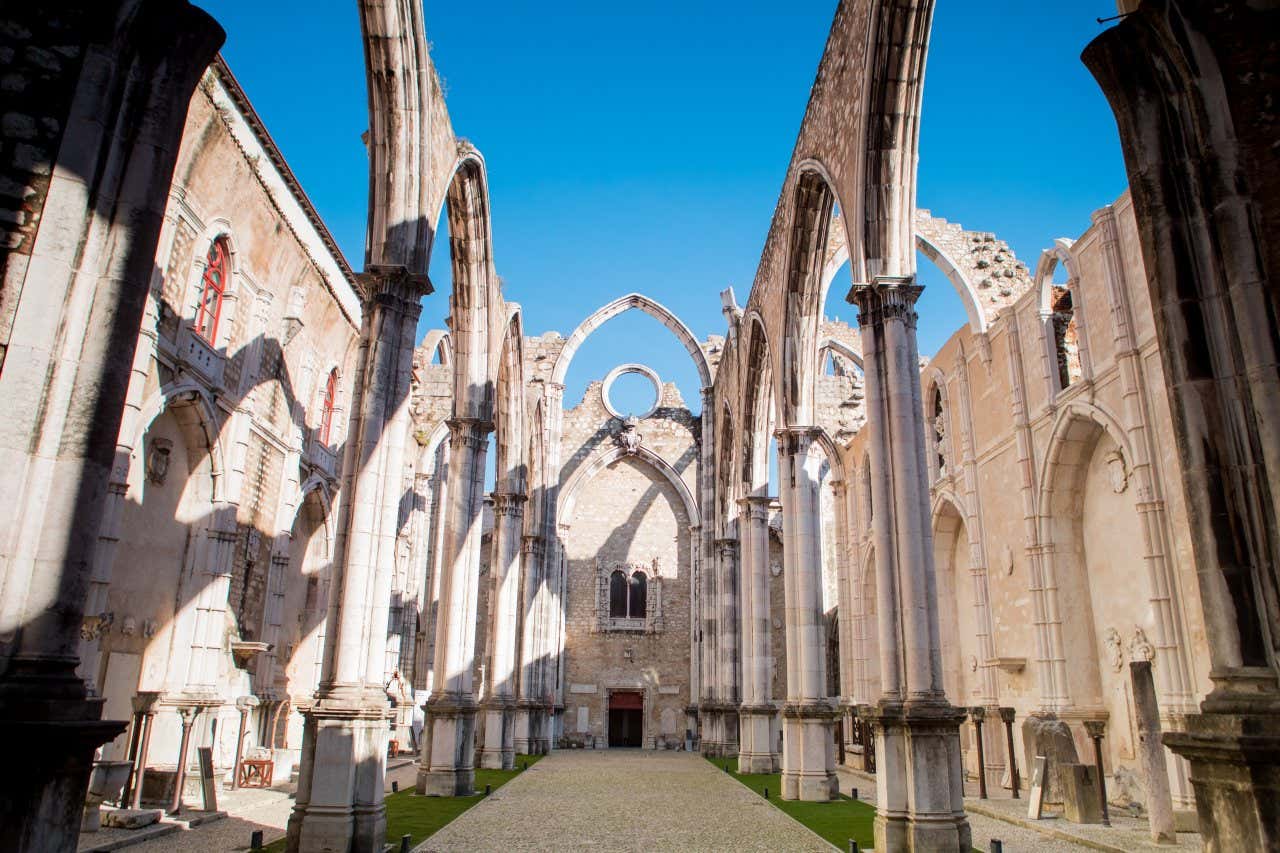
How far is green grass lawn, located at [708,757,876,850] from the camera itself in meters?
9.06

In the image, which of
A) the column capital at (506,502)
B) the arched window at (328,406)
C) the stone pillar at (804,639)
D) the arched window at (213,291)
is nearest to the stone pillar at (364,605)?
the arched window at (213,291)

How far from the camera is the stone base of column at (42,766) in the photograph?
3244 mm

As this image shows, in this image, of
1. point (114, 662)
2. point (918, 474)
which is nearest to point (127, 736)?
point (114, 662)

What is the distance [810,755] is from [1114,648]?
4.59 meters

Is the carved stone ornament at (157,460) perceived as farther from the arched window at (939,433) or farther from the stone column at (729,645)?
the arched window at (939,433)

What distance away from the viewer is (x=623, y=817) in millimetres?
10508

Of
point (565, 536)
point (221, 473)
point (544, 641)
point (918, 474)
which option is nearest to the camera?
point (918, 474)

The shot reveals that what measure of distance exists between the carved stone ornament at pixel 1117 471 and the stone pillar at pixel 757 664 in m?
6.29

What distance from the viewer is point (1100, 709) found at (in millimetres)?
12672

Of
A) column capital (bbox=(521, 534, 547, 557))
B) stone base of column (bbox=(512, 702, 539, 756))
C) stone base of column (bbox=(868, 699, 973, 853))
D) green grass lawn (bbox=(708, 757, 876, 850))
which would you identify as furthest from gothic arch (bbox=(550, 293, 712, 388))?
stone base of column (bbox=(868, 699, 973, 853))

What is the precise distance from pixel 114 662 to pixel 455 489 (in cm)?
516

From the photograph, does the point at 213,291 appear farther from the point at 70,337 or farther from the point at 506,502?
the point at 70,337

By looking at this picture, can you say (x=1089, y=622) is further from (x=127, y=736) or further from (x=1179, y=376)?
(x=127, y=736)

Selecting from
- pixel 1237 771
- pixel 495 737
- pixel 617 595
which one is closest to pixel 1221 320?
pixel 1237 771
